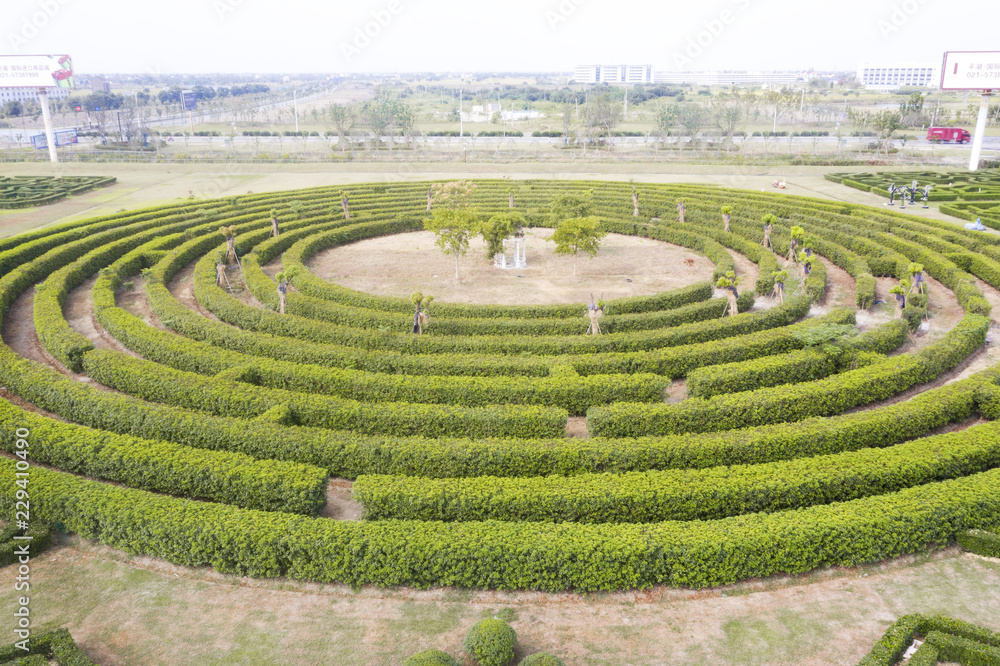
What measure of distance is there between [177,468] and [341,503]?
3713 millimetres

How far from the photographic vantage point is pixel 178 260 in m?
32.9

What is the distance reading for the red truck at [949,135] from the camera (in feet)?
280

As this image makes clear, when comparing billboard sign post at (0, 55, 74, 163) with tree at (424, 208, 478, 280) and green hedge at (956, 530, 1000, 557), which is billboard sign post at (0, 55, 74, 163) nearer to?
tree at (424, 208, 478, 280)

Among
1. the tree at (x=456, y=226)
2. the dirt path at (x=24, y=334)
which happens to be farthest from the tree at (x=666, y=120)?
the dirt path at (x=24, y=334)

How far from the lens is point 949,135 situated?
281ft

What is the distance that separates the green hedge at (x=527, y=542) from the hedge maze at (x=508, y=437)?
51 mm

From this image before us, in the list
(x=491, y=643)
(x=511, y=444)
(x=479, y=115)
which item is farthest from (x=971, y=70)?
(x=479, y=115)

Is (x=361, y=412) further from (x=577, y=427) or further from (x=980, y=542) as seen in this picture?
(x=980, y=542)

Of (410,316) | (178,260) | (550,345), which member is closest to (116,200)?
(178,260)

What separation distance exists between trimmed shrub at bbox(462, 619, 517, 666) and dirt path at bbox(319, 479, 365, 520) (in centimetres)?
426

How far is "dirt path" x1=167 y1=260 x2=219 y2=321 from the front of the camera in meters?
27.4

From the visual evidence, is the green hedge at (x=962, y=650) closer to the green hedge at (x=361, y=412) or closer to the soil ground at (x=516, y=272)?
the green hedge at (x=361, y=412)

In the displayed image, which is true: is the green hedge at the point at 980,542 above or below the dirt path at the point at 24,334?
below

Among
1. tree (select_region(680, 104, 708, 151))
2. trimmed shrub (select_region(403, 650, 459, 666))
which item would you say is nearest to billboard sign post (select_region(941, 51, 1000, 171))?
tree (select_region(680, 104, 708, 151))
